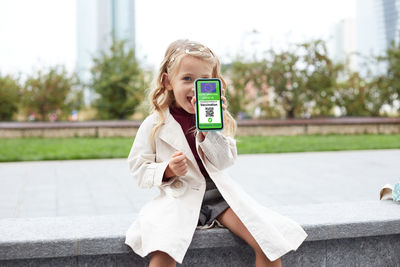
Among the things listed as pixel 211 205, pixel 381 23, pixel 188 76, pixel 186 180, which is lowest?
pixel 211 205

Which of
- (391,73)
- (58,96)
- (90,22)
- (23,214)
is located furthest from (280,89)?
(90,22)

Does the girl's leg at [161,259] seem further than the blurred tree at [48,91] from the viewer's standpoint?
No

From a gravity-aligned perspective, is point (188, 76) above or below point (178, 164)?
above

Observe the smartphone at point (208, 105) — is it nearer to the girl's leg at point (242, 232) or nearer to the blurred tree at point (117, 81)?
the girl's leg at point (242, 232)

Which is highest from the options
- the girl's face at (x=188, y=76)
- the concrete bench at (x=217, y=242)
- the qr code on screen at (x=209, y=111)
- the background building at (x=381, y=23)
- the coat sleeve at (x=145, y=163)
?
the background building at (x=381, y=23)

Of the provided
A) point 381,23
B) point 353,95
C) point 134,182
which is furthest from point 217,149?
point 381,23

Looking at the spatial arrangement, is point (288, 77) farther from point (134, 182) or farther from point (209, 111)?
point (209, 111)

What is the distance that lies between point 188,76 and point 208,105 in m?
0.27

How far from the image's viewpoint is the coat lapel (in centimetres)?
219

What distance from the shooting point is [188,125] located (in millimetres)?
2285

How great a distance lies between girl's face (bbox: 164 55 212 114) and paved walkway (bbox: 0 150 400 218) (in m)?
2.16

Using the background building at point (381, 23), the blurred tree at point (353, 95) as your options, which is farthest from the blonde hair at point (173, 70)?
the background building at point (381, 23)

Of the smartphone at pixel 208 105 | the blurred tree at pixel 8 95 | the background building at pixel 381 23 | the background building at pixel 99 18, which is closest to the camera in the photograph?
the smartphone at pixel 208 105

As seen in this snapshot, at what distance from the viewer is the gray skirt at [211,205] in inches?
87.0
